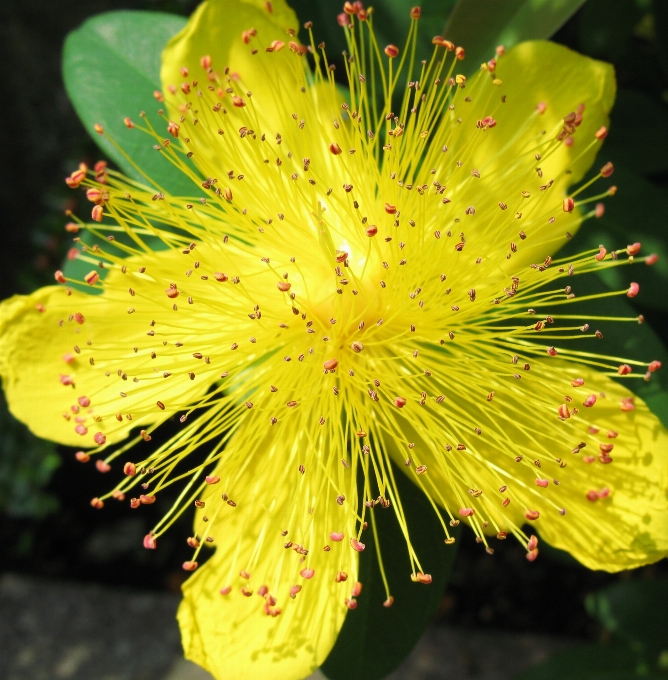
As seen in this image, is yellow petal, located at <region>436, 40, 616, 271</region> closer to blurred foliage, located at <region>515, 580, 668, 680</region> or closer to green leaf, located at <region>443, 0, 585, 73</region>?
green leaf, located at <region>443, 0, 585, 73</region>

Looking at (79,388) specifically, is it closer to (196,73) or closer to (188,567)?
(188,567)

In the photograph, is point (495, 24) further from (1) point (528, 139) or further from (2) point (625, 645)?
(2) point (625, 645)

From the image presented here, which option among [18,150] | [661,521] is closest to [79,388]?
[661,521]

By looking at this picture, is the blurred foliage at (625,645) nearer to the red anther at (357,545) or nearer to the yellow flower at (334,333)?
the yellow flower at (334,333)

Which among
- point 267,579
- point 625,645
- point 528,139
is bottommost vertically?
point 625,645

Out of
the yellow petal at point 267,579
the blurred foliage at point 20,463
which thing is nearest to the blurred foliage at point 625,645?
the yellow petal at point 267,579

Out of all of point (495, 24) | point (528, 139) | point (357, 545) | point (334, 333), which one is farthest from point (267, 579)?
point (495, 24)

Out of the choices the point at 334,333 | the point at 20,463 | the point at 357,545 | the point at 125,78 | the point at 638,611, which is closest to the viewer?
the point at 357,545
